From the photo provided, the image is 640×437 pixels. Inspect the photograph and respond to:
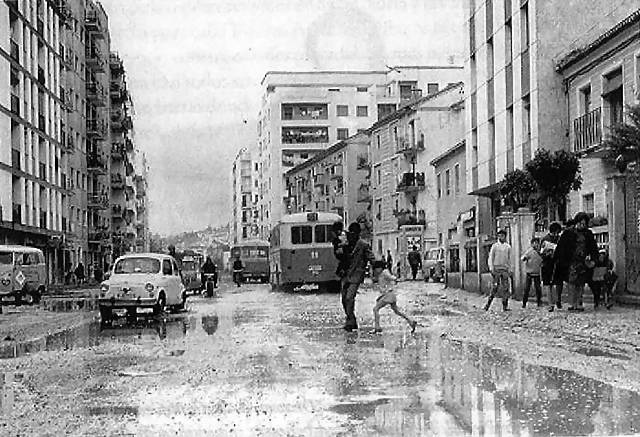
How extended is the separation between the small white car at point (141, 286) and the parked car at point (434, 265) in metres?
30.1

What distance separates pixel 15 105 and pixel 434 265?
26.2m

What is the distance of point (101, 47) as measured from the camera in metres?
95.1

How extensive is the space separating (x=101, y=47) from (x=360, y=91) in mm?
37745

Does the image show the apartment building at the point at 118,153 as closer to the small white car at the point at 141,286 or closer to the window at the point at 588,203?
the window at the point at 588,203

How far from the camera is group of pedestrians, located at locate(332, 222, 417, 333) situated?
17.0 meters

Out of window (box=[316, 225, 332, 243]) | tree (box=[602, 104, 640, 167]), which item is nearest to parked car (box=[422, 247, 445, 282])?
window (box=[316, 225, 332, 243])

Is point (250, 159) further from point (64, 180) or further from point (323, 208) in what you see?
point (64, 180)

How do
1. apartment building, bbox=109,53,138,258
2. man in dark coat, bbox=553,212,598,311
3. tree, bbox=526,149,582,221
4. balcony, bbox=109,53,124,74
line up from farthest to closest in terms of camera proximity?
balcony, bbox=109,53,124,74 < apartment building, bbox=109,53,138,258 < tree, bbox=526,149,582,221 < man in dark coat, bbox=553,212,598,311

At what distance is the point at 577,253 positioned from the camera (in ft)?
65.7

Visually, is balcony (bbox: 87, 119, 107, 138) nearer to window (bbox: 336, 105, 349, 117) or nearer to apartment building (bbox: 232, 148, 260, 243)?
window (bbox: 336, 105, 349, 117)

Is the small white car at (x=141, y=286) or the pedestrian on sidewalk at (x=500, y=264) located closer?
the pedestrian on sidewalk at (x=500, y=264)

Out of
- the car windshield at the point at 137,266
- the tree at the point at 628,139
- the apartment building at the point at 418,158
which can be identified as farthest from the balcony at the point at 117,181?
the tree at the point at 628,139

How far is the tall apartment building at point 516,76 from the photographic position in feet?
111

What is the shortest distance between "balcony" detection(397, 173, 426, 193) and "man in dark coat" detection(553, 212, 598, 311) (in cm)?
5494
